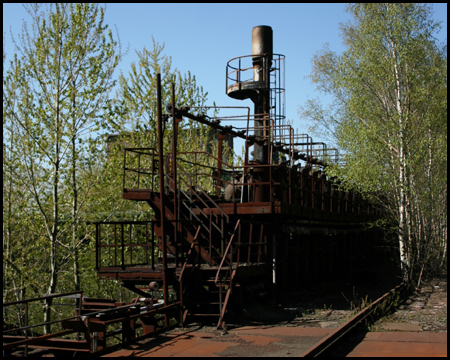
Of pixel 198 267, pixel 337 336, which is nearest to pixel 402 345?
pixel 337 336

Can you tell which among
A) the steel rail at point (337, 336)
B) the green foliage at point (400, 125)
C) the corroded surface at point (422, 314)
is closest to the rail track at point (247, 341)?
the steel rail at point (337, 336)

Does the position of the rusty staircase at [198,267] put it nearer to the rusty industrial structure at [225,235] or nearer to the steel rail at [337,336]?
the rusty industrial structure at [225,235]

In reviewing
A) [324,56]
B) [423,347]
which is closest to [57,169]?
[423,347]

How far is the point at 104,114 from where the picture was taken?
1755 centimetres

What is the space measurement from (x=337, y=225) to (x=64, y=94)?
10880 mm

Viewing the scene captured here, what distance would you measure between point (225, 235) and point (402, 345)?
4.84 meters

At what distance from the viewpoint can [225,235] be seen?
1267 centimetres

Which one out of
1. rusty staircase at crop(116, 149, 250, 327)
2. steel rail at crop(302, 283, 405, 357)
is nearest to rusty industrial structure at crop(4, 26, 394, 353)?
rusty staircase at crop(116, 149, 250, 327)

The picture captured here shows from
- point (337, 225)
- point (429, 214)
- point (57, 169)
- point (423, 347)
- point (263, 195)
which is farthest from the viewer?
point (337, 225)

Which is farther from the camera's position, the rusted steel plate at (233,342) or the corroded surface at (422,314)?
the corroded surface at (422,314)

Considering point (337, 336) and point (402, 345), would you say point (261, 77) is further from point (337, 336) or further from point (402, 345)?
point (402, 345)

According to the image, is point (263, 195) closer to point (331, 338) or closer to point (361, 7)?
point (331, 338)

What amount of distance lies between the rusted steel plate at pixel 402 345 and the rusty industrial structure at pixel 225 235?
108 inches

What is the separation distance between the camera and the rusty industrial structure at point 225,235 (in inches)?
424
